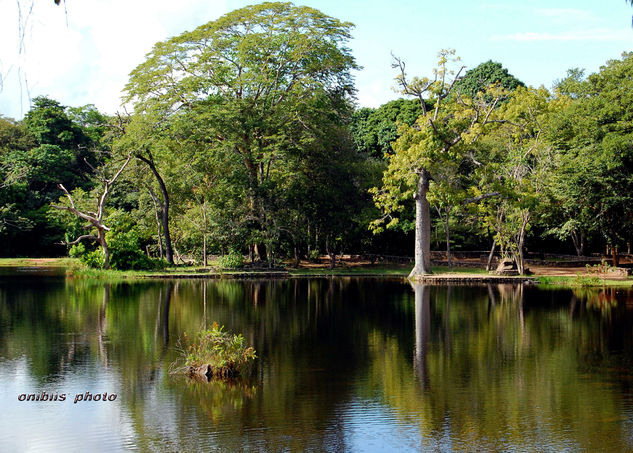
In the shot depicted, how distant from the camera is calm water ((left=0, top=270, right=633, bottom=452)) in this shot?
910 cm

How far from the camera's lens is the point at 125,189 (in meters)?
49.2

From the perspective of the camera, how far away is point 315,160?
39.4 m

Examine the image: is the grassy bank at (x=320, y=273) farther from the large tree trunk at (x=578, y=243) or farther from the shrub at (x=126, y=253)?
the large tree trunk at (x=578, y=243)

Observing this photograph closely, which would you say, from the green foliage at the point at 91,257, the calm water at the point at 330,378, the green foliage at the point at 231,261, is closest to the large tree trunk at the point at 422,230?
the green foliage at the point at 231,261

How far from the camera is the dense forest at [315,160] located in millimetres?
32656

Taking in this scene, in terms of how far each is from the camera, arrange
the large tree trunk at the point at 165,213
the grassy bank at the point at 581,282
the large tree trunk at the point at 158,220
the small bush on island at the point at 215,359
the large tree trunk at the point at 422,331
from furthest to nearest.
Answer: the large tree trunk at the point at 158,220
the large tree trunk at the point at 165,213
the grassy bank at the point at 581,282
the large tree trunk at the point at 422,331
the small bush on island at the point at 215,359

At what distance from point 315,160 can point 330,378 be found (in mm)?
27895

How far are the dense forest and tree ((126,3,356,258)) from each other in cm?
9

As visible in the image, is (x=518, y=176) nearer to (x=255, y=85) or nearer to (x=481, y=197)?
(x=481, y=197)

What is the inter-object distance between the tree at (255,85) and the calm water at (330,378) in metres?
14.8

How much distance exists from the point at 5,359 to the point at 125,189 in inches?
1453

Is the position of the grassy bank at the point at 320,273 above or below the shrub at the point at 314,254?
below

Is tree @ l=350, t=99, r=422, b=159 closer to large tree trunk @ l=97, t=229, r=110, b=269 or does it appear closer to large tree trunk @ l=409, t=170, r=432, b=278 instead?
large tree trunk @ l=409, t=170, r=432, b=278

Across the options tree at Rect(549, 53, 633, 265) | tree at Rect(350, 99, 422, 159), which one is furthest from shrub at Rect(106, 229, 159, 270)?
tree at Rect(549, 53, 633, 265)
